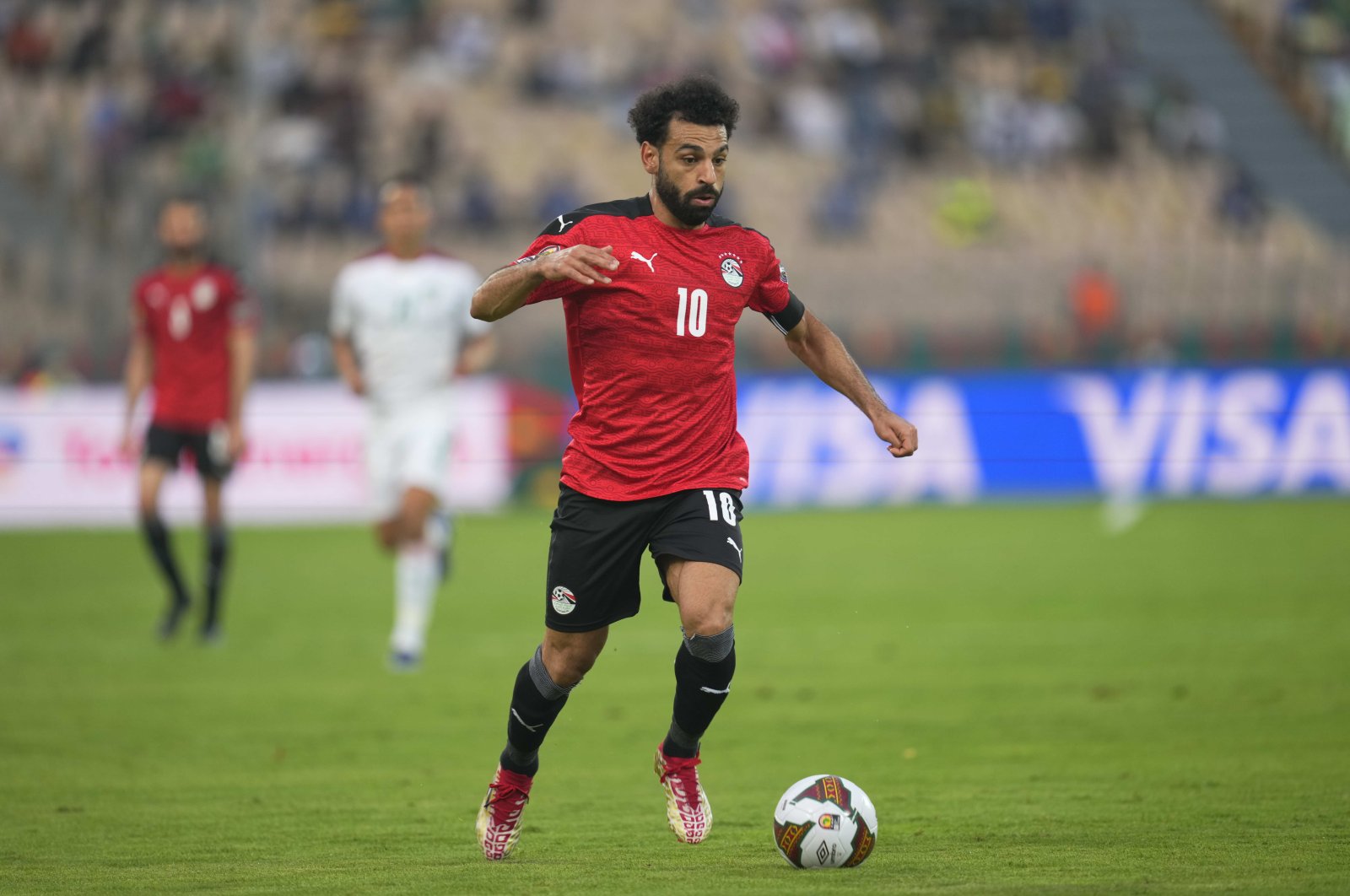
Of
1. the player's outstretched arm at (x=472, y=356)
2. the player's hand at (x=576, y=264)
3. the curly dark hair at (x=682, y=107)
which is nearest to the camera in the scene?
the player's hand at (x=576, y=264)

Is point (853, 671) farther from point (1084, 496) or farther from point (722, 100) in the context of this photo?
point (1084, 496)

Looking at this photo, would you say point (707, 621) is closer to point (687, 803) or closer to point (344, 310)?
point (687, 803)

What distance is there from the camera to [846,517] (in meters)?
20.2

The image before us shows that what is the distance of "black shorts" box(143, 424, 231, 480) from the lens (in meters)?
12.0

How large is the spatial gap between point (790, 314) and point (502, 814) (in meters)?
1.98

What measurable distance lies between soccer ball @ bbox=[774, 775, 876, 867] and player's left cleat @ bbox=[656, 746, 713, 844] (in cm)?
40

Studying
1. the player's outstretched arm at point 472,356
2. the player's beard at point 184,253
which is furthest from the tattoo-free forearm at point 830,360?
the player's beard at point 184,253

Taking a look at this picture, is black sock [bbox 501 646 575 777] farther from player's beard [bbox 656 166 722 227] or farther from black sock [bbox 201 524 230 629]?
black sock [bbox 201 524 230 629]

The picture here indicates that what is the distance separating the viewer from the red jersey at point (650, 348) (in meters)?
6.06

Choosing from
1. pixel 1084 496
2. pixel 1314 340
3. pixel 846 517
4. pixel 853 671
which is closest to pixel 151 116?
pixel 846 517

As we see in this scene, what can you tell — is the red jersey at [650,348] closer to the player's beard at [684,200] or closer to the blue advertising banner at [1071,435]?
the player's beard at [684,200]

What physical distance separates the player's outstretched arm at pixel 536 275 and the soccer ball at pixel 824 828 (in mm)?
1778

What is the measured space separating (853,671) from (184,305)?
16.3 ft

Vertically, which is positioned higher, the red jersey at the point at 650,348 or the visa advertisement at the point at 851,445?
the red jersey at the point at 650,348
